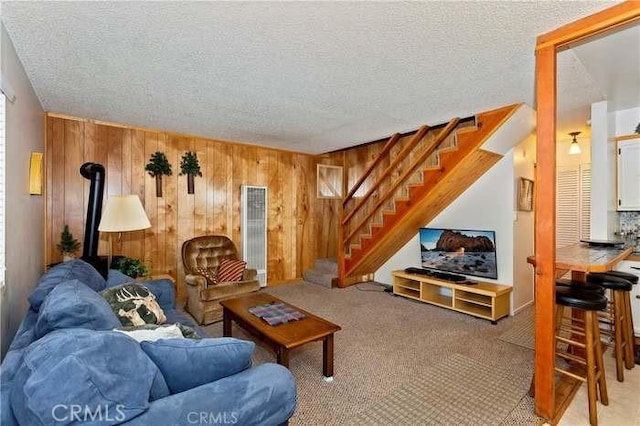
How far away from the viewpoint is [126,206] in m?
3.07

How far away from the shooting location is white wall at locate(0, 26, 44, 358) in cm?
185

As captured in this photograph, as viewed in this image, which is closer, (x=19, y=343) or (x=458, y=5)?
(x=19, y=343)

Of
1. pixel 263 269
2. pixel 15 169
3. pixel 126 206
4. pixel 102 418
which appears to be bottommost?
pixel 263 269

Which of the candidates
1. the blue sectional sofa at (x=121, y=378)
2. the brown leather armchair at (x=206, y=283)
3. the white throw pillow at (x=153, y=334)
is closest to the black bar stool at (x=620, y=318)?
the blue sectional sofa at (x=121, y=378)

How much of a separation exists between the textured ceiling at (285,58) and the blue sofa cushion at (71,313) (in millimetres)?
1499

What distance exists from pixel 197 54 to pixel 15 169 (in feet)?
4.65

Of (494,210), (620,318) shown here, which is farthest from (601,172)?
(620,318)

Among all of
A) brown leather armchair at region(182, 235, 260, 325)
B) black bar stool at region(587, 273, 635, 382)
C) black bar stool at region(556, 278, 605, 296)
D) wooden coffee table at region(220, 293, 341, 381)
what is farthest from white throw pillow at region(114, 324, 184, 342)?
black bar stool at region(587, 273, 635, 382)

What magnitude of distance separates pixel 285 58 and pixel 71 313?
1.94 meters

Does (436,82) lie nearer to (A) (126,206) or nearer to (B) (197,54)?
(B) (197,54)

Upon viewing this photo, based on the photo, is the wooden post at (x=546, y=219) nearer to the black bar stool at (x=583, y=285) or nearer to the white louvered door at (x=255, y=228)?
the black bar stool at (x=583, y=285)

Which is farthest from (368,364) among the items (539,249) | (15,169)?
(15,169)

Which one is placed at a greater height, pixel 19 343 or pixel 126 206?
pixel 126 206

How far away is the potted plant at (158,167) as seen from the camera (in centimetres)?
409
